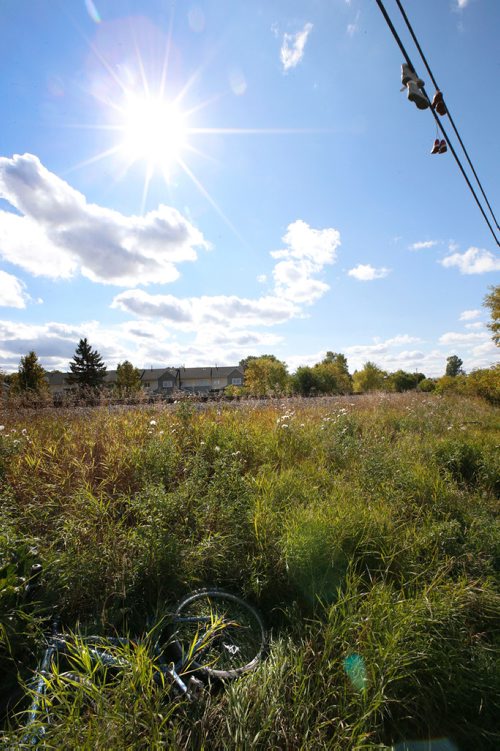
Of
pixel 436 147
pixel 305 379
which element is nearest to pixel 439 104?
pixel 436 147

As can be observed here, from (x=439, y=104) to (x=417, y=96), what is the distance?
708 mm

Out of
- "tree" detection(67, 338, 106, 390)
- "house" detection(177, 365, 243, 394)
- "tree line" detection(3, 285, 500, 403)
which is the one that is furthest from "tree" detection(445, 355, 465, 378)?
"tree" detection(67, 338, 106, 390)

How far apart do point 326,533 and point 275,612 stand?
69 cm

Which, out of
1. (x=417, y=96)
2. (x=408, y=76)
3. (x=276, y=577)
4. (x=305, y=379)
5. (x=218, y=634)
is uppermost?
(x=408, y=76)

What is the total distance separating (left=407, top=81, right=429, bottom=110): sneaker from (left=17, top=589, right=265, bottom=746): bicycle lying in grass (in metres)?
5.04

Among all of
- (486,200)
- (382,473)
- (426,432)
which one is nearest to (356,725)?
(382,473)

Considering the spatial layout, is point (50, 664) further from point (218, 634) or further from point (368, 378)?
point (368, 378)

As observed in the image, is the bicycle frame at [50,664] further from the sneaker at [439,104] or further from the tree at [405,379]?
the tree at [405,379]

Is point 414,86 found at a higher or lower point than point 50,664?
higher

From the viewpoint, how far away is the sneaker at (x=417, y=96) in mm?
3416

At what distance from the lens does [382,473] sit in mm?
4137

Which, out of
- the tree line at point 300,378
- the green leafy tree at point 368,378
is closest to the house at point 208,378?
the tree line at point 300,378

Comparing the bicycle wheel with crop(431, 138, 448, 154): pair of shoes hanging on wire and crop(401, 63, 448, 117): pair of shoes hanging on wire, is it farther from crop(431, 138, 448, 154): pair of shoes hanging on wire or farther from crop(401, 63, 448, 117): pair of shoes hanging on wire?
crop(431, 138, 448, 154): pair of shoes hanging on wire

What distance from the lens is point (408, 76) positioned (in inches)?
133
